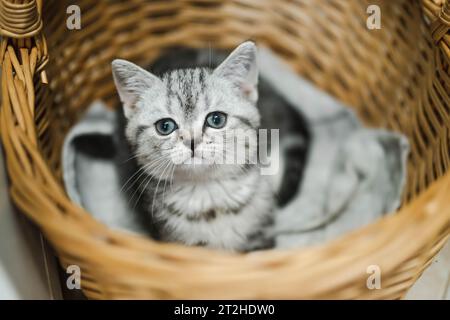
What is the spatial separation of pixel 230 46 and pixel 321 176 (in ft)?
1.49

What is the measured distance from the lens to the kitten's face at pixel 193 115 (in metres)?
0.86

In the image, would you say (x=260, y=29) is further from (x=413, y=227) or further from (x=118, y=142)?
(x=413, y=227)

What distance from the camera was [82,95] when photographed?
1235 millimetres

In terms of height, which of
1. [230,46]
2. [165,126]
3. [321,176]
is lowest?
[321,176]

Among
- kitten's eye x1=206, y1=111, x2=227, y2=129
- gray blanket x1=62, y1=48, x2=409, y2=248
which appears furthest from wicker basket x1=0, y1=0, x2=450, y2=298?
kitten's eye x1=206, y1=111, x2=227, y2=129

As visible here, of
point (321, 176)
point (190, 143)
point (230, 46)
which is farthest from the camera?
point (230, 46)

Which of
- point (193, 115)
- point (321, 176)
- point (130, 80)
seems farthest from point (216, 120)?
point (321, 176)

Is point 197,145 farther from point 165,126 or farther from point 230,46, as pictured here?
point 230,46

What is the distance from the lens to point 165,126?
2.90ft

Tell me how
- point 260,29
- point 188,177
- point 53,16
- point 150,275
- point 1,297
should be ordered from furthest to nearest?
point 260,29
point 53,16
point 188,177
point 1,297
point 150,275

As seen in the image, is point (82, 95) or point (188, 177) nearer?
point (188, 177)

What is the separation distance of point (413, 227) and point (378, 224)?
0.05 m

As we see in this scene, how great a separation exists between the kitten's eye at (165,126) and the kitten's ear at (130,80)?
0.08 m
